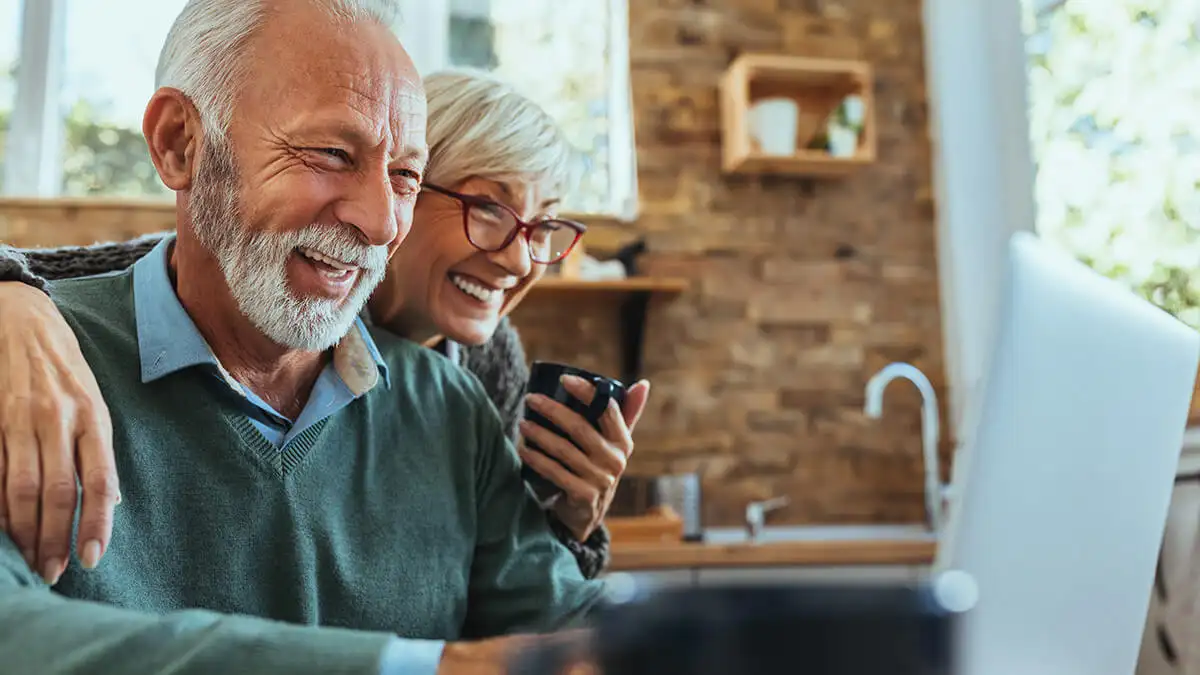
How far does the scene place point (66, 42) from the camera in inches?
119

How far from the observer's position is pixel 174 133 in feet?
2.86

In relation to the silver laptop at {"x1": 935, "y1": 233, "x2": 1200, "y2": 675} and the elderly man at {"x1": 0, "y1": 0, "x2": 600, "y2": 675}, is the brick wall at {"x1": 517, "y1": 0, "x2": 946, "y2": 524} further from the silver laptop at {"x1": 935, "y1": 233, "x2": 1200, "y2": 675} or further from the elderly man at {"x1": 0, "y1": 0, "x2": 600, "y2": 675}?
the silver laptop at {"x1": 935, "y1": 233, "x2": 1200, "y2": 675}

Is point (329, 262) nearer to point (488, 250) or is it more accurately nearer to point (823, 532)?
point (488, 250)

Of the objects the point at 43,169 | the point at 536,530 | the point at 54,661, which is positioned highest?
the point at 43,169

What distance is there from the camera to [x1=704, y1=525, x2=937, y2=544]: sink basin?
305 centimetres

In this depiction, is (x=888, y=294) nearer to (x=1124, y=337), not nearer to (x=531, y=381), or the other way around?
(x=531, y=381)

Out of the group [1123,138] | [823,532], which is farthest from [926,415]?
[1123,138]

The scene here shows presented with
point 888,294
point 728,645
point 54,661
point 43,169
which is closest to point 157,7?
point 43,169

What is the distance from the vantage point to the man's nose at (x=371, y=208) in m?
0.86

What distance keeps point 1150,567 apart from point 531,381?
0.63 metres

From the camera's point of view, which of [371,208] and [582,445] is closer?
[371,208]

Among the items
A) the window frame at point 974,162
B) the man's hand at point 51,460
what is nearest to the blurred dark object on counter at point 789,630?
the man's hand at point 51,460

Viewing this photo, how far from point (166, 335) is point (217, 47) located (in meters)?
0.25

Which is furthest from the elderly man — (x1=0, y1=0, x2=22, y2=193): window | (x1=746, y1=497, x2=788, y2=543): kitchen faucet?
(x1=0, y1=0, x2=22, y2=193): window
